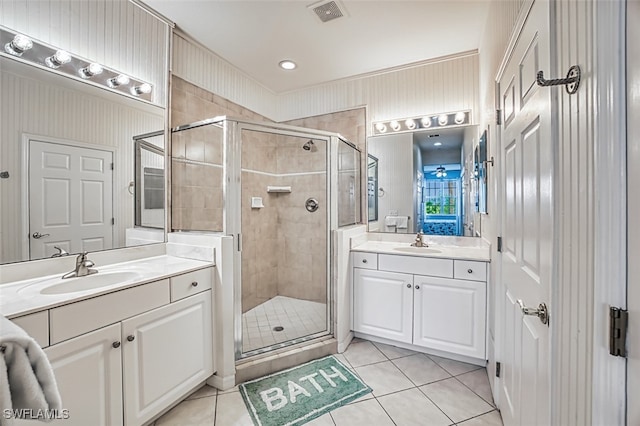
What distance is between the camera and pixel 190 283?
5.82 feet

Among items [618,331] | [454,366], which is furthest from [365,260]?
[618,331]

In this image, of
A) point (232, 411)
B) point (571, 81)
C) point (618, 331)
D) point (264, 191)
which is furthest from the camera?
point (264, 191)

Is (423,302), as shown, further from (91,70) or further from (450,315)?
(91,70)

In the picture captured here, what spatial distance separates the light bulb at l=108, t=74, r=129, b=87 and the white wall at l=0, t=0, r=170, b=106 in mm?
53

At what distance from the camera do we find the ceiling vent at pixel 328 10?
78.1 inches

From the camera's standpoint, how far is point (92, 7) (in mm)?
1781

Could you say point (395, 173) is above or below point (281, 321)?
above

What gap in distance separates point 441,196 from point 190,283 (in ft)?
7.62

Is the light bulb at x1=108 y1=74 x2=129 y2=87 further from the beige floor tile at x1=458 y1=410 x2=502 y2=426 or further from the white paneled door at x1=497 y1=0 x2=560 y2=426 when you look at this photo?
the beige floor tile at x1=458 y1=410 x2=502 y2=426

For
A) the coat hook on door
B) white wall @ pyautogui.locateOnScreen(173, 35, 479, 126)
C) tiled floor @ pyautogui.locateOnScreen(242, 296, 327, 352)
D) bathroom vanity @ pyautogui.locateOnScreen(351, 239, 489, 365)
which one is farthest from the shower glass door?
the coat hook on door

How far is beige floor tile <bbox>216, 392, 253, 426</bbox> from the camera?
1.62 m

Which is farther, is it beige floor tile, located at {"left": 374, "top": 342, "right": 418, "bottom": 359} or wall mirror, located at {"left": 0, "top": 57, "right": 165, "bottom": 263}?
beige floor tile, located at {"left": 374, "top": 342, "right": 418, "bottom": 359}

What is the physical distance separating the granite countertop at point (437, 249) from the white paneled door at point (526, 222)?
0.64 metres

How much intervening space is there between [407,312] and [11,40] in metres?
3.06
